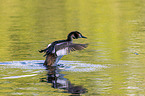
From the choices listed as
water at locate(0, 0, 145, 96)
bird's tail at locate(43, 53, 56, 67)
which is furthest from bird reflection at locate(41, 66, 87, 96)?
bird's tail at locate(43, 53, 56, 67)

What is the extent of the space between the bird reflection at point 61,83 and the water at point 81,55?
8 centimetres

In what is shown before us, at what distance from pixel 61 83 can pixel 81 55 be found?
3.98 metres

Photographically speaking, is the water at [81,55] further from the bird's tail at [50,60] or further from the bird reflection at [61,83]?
the bird's tail at [50,60]

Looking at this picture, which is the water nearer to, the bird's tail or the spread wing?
the bird's tail

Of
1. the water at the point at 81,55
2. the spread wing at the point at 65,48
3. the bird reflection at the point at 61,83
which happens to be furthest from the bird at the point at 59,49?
the bird reflection at the point at 61,83

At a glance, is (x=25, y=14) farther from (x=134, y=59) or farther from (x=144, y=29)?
(x=134, y=59)

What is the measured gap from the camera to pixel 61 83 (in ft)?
29.6

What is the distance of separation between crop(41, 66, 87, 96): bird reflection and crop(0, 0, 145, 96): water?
76 mm

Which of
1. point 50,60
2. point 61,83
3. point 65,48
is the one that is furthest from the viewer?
point 50,60

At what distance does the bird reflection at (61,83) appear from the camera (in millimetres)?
8250

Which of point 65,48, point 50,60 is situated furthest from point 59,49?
point 50,60

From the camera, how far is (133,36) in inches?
683

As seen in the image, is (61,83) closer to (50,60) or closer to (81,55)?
(50,60)

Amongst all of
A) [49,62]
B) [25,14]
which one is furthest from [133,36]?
[25,14]
